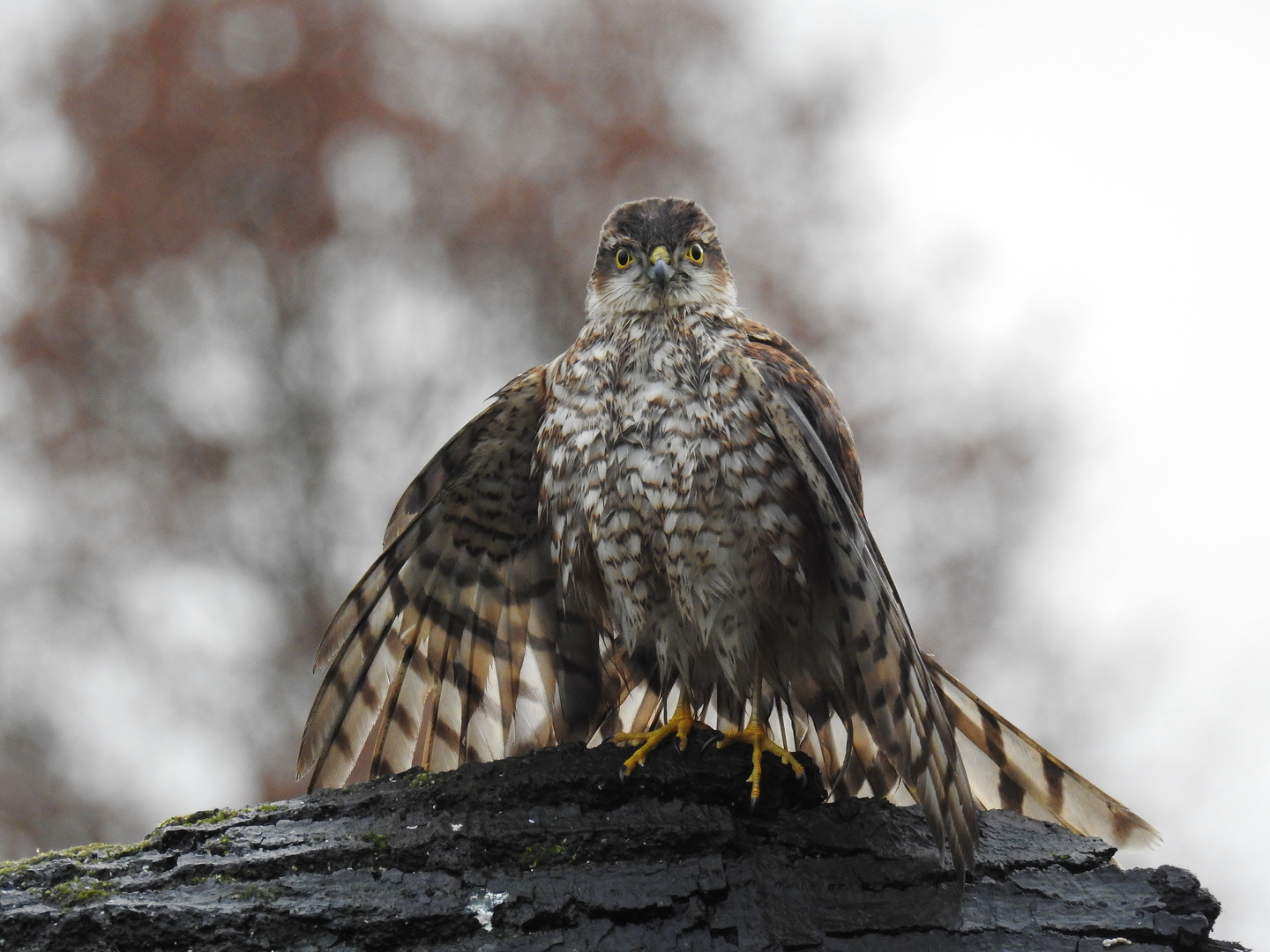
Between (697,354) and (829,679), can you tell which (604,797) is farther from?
(697,354)

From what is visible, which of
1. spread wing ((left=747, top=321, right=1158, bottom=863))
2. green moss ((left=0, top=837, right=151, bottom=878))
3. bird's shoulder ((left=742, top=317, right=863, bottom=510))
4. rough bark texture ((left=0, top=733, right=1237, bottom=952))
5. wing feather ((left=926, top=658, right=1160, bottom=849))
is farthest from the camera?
bird's shoulder ((left=742, top=317, right=863, bottom=510))

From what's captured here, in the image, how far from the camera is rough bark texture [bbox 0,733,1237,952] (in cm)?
257

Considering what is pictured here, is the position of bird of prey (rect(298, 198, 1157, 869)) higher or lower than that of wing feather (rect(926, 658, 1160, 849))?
higher

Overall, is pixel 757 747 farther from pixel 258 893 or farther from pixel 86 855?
pixel 86 855

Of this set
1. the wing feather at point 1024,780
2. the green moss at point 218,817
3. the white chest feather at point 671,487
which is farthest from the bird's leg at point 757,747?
the green moss at point 218,817

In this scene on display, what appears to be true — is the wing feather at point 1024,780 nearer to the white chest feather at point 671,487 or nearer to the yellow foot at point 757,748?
the yellow foot at point 757,748

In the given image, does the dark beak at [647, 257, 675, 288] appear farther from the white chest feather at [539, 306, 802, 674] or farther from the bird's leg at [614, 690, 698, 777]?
the bird's leg at [614, 690, 698, 777]

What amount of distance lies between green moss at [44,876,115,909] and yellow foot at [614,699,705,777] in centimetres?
122

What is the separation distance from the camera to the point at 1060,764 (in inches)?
122

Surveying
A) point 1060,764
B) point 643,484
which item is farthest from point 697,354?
point 1060,764

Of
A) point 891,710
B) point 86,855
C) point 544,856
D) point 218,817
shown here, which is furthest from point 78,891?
point 891,710

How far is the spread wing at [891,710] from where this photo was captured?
2812 mm

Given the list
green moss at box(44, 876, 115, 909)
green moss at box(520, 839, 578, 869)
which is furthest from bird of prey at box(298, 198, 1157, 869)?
green moss at box(44, 876, 115, 909)

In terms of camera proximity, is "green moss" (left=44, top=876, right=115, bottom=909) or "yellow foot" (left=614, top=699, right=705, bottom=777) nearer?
"green moss" (left=44, top=876, right=115, bottom=909)
